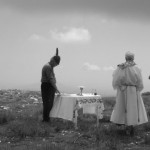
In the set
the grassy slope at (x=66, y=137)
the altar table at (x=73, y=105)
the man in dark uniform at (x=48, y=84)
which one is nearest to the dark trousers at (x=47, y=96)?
the man in dark uniform at (x=48, y=84)

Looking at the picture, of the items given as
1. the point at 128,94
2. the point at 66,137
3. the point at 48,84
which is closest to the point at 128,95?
the point at 128,94

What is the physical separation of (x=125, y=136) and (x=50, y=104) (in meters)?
3.11

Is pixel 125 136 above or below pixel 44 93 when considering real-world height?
below

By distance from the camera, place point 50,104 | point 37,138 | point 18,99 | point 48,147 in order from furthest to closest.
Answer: point 18,99, point 50,104, point 37,138, point 48,147

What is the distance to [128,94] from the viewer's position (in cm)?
1072

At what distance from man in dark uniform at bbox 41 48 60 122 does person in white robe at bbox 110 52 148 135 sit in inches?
84.1

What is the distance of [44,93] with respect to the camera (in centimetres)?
1238

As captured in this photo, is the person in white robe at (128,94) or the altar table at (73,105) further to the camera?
the altar table at (73,105)

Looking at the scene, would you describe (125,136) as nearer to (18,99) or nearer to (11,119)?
(11,119)

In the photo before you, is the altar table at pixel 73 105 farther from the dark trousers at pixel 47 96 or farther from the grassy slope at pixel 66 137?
the grassy slope at pixel 66 137

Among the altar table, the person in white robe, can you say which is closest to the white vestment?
the person in white robe

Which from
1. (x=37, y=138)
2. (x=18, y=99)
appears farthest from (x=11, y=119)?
(x=18, y=99)

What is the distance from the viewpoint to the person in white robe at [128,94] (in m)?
10.6

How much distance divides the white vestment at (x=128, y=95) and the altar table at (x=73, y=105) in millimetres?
1137
